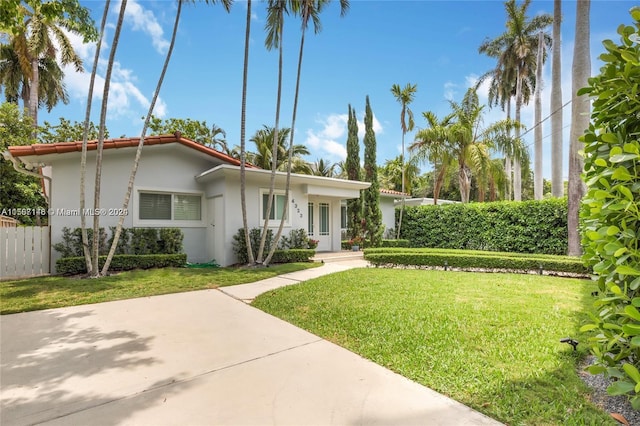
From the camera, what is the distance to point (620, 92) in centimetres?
192

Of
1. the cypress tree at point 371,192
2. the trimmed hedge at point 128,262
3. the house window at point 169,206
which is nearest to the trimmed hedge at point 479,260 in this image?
the cypress tree at point 371,192

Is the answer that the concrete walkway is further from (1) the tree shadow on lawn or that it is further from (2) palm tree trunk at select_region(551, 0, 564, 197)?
(2) palm tree trunk at select_region(551, 0, 564, 197)

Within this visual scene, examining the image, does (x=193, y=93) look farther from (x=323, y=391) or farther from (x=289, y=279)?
(x=323, y=391)

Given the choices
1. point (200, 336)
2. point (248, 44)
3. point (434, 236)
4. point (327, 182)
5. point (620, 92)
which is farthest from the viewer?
point (434, 236)

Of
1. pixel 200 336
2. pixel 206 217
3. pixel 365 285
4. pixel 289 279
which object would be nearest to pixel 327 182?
pixel 206 217

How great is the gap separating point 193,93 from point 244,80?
7117 millimetres

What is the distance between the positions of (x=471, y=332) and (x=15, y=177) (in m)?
21.7

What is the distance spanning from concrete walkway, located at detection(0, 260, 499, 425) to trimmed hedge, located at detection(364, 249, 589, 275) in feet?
22.9

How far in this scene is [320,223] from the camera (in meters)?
14.6

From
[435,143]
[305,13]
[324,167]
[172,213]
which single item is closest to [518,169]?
[435,143]

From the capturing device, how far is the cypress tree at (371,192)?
50.9 ft

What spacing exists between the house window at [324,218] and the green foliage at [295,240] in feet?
8.34

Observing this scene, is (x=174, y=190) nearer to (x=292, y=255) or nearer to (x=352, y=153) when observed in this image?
(x=292, y=255)

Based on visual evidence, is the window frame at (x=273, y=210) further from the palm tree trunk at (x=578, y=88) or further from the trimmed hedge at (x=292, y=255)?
the palm tree trunk at (x=578, y=88)
